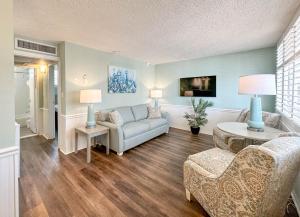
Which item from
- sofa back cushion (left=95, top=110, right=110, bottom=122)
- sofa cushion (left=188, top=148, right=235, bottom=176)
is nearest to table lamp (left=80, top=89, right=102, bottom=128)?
sofa back cushion (left=95, top=110, right=110, bottom=122)

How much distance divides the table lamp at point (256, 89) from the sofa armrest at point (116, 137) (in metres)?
2.20

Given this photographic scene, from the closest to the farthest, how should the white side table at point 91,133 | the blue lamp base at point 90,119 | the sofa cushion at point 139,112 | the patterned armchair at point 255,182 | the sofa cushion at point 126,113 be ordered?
the patterned armchair at point 255,182, the white side table at point 91,133, the blue lamp base at point 90,119, the sofa cushion at point 126,113, the sofa cushion at point 139,112

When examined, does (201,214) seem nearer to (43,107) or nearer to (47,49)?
(47,49)

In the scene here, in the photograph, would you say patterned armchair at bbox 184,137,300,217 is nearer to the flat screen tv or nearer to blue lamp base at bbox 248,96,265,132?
blue lamp base at bbox 248,96,265,132

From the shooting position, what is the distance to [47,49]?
304cm

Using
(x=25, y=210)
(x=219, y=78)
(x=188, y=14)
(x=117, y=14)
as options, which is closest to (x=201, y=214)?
(x=25, y=210)

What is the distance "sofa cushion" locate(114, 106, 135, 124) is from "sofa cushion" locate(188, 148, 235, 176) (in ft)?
8.00

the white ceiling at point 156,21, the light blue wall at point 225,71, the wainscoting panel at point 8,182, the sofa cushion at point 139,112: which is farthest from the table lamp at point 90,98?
the light blue wall at point 225,71

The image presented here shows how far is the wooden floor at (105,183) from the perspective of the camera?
1.70 metres

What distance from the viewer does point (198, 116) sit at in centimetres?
454

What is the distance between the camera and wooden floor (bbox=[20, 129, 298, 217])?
170 cm

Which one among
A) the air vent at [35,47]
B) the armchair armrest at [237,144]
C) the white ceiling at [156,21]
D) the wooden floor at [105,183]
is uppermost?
the white ceiling at [156,21]

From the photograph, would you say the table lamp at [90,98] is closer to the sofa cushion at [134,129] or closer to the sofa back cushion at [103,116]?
the sofa back cushion at [103,116]

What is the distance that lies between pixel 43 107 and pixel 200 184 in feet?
15.2
